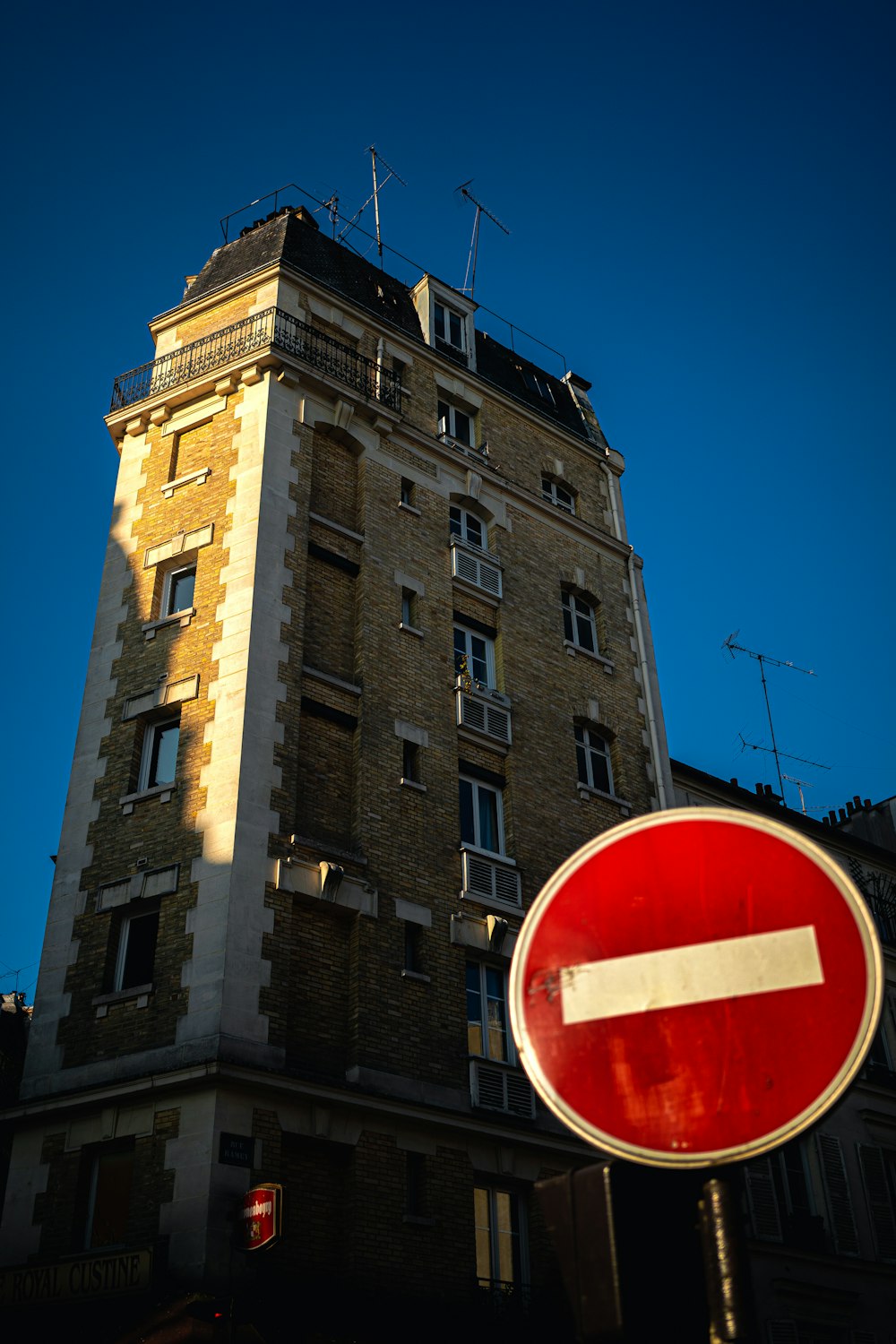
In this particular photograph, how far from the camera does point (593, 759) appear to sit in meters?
27.6

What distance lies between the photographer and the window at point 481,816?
78.9 ft

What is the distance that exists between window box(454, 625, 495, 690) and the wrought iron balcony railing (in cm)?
540

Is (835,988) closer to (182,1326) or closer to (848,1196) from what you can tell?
(182,1326)

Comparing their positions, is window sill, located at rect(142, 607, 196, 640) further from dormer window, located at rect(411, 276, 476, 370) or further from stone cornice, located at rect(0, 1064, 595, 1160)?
dormer window, located at rect(411, 276, 476, 370)

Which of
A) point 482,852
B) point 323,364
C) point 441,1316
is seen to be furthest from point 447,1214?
point 323,364

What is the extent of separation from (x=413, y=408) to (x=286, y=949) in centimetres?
1402

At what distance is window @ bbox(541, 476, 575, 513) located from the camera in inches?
1235

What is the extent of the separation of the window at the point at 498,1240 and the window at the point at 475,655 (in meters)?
9.79

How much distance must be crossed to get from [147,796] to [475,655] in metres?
8.06

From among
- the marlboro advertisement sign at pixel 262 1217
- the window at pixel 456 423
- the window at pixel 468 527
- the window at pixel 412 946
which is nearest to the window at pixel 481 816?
the window at pixel 412 946

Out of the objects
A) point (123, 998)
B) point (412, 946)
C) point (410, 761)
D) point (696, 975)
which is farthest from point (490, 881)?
point (696, 975)

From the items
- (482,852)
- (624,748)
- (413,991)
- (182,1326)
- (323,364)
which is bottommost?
(182,1326)

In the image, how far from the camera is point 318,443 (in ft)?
85.7

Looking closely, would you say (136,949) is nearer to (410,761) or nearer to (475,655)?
(410,761)
